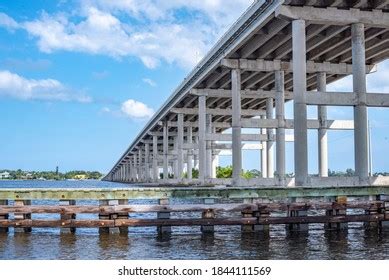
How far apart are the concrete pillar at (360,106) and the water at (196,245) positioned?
15.5 metres

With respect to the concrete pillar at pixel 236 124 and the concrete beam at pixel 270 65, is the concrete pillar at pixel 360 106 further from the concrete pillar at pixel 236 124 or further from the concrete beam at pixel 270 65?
the concrete pillar at pixel 236 124

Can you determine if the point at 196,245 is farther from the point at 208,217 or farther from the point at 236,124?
the point at 236,124

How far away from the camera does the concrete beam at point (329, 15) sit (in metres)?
38.9

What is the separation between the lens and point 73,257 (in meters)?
17.6

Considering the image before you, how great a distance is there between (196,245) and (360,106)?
22.6 metres

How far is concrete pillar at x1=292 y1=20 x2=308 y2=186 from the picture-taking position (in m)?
38.1

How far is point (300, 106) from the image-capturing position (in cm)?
3809

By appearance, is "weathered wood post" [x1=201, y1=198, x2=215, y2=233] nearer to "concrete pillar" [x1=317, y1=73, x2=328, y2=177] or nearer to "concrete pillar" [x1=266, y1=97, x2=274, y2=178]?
"concrete pillar" [x1=317, y1=73, x2=328, y2=177]

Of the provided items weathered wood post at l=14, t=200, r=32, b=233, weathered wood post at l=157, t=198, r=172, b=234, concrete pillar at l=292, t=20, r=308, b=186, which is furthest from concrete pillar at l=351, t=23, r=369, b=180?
weathered wood post at l=14, t=200, r=32, b=233

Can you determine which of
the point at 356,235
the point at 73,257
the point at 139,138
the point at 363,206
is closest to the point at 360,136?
the point at 363,206

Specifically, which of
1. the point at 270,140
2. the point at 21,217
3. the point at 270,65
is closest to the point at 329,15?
the point at 270,65

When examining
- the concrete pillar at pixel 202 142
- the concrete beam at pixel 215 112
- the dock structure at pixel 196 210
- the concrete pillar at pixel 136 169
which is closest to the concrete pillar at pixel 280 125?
the concrete pillar at pixel 202 142
